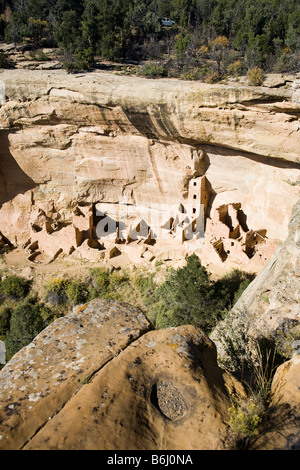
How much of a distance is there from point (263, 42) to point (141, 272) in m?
12.0

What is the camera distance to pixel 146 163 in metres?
14.0

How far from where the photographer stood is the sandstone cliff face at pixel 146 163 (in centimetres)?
1050

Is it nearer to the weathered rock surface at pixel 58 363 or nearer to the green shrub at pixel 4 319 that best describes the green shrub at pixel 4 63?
the green shrub at pixel 4 319

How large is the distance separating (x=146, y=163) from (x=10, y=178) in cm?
749

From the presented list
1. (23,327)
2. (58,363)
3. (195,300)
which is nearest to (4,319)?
(23,327)

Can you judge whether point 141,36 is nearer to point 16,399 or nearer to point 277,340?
point 277,340

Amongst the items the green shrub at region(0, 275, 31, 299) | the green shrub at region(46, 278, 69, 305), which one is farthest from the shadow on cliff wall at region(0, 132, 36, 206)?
the green shrub at region(46, 278, 69, 305)

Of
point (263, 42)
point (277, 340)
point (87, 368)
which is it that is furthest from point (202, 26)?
point (87, 368)

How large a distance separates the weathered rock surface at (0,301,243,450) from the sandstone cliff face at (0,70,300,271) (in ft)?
27.8

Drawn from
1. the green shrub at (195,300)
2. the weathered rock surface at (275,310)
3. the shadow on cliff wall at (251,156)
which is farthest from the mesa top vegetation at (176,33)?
the weathered rock surface at (275,310)

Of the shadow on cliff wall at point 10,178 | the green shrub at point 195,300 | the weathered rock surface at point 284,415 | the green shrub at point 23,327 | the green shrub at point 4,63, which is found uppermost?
the green shrub at point 4,63

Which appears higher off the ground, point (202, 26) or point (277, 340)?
point (202, 26)
